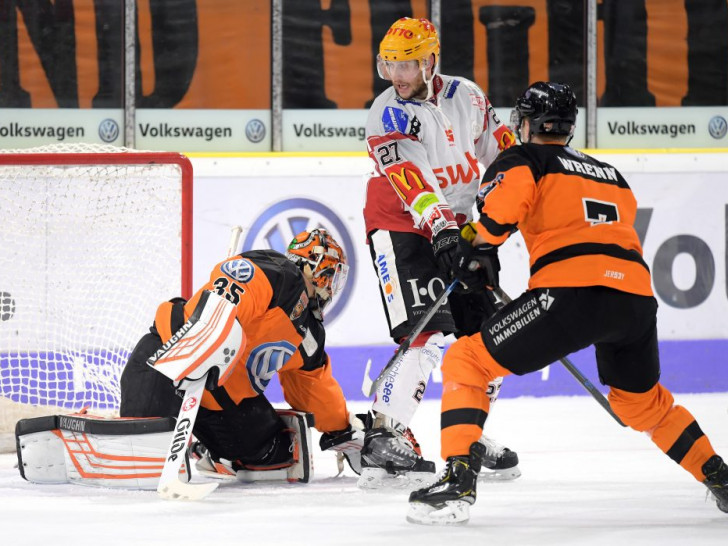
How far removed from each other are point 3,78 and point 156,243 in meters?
2.06

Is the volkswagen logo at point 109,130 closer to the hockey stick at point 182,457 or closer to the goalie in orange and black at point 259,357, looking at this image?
the goalie in orange and black at point 259,357

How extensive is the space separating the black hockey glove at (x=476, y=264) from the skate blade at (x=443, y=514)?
505 mm

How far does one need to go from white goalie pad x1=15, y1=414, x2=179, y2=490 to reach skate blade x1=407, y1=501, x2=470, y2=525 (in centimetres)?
70

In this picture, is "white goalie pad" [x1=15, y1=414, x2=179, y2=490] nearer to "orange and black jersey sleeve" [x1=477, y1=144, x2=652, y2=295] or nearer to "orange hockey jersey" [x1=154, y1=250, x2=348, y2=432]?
"orange hockey jersey" [x1=154, y1=250, x2=348, y2=432]

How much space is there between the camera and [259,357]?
3.21 metres

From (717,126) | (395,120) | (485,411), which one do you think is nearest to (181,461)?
(485,411)

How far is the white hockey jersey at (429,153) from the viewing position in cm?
335

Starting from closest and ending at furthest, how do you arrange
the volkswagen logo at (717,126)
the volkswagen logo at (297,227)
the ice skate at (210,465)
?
the ice skate at (210,465), the volkswagen logo at (297,227), the volkswagen logo at (717,126)

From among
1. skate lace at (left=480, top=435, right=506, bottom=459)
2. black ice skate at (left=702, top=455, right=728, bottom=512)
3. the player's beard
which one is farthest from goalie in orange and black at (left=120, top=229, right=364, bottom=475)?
black ice skate at (left=702, top=455, right=728, bottom=512)

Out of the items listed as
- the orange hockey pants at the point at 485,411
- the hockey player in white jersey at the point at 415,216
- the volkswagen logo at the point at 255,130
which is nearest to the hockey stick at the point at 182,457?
the hockey player in white jersey at the point at 415,216

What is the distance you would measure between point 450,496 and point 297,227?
2.81m

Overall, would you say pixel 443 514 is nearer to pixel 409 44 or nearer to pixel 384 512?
pixel 384 512

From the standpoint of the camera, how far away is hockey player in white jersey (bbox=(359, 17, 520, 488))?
327cm

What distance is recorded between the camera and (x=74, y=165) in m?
3.90
